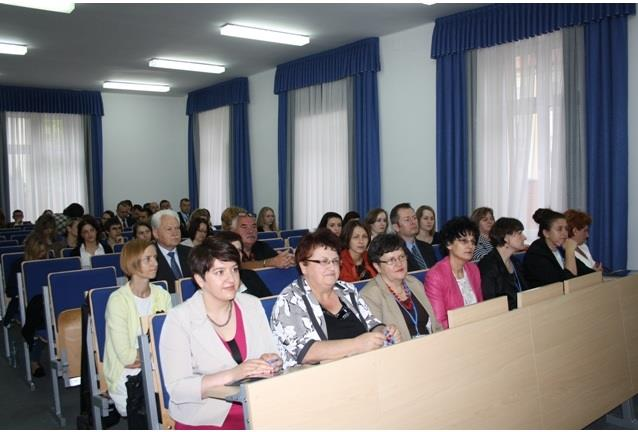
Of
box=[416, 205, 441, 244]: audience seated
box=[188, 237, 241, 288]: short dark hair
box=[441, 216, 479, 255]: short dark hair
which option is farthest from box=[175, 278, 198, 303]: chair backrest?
box=[416, 205, 441, 244]: audience seated

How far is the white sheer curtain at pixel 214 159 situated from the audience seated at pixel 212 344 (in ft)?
30.9

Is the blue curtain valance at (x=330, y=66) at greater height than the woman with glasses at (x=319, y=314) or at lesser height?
greater

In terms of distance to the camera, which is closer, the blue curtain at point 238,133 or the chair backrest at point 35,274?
the chair backrest at point 35,274

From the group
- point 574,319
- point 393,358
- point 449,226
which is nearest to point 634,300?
point 574,319

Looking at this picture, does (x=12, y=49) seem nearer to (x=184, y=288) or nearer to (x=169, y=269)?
(x=169, y=269)

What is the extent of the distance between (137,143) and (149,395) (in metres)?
11.1

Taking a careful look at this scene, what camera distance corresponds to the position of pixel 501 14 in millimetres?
6820

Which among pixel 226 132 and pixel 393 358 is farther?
pixel 226 132

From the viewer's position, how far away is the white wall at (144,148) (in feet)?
41.8

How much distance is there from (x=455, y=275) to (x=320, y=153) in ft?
20.8

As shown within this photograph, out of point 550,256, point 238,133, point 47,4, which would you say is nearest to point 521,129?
point 550,256

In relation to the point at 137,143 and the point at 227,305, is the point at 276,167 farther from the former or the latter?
the point at 227,305

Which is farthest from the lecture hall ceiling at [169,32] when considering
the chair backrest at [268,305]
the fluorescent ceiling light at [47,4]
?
the chair backrest at [268,305]

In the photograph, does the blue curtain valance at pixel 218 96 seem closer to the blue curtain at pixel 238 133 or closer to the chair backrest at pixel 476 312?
the blue curtain at pixel 238 133
